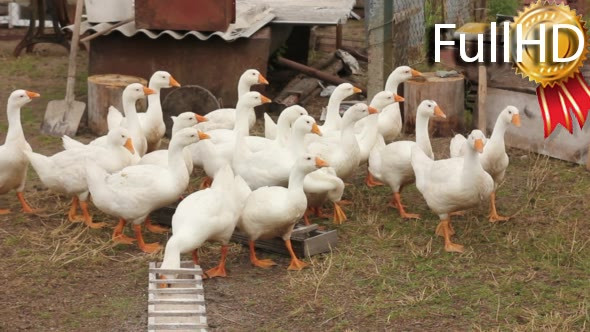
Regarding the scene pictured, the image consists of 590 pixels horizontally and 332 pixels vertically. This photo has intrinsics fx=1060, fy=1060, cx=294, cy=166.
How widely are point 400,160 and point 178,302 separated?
2353mm

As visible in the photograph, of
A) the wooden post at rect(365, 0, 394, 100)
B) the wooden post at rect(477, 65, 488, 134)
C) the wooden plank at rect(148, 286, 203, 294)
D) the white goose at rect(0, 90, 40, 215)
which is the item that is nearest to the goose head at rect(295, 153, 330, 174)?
the wooden plank at rect(148, 286, 203, 294)

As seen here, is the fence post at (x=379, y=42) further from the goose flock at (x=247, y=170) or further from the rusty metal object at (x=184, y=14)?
the goose flock at (x=247, y=170)

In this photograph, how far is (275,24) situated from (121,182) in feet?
14.1

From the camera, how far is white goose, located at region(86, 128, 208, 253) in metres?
6.80

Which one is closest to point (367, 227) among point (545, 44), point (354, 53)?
point (545, 44)

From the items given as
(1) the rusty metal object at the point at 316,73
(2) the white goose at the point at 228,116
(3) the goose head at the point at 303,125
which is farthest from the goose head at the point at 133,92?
(1) the rusty metal object at the point at 316,73

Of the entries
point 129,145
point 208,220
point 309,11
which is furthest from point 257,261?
point 309,11

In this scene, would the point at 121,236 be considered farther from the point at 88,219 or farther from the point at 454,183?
the point at 454,183

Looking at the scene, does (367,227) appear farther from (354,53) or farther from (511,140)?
(354,53)

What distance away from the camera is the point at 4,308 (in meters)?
5.95

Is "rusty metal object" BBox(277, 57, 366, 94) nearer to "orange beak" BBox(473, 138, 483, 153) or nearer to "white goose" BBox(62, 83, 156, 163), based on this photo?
"white goose" BBox(62, 83, 156, 163)

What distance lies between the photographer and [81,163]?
7281 millimetres

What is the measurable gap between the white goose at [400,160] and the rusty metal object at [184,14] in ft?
9.46

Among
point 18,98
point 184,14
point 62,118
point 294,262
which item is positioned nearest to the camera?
point 294,262
